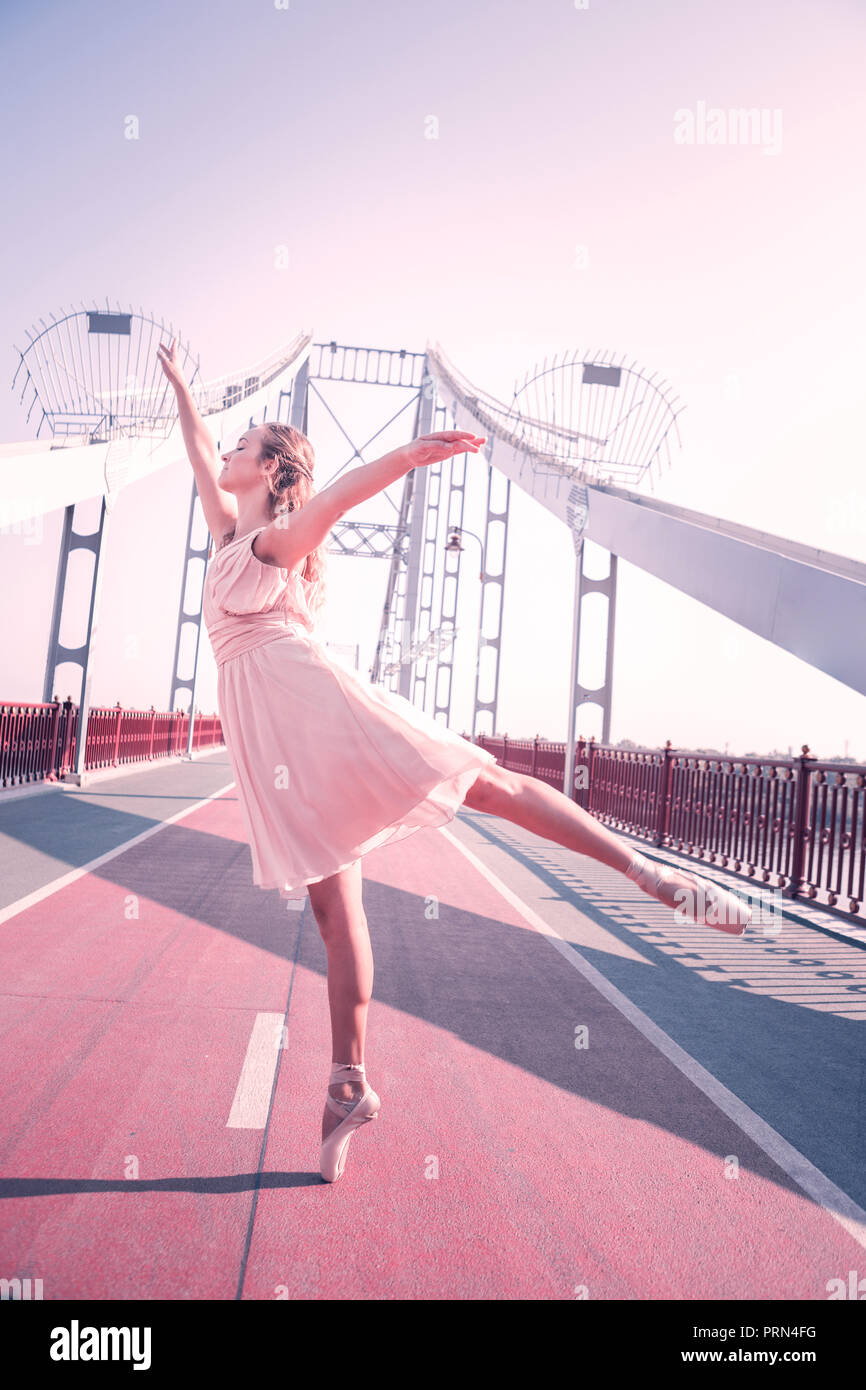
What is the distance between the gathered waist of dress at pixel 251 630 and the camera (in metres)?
2.21

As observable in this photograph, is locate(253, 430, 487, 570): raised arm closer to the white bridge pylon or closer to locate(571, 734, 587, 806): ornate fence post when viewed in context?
the white bridge pylon

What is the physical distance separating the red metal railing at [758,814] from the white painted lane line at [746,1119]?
2.59 meters

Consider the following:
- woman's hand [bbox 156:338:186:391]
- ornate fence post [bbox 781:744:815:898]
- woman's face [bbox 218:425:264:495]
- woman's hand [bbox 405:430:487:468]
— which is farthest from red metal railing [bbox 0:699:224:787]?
woman's hand [bbox 405:430:487:468]

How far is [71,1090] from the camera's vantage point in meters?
2.57

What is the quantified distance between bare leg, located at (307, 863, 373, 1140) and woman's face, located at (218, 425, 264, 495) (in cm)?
100

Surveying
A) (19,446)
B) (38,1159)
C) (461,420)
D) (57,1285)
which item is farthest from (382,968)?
(461,420)

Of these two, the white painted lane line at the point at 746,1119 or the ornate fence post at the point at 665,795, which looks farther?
the ornate fence post at the point at 665,795

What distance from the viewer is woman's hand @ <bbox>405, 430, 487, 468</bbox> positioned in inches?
76.7

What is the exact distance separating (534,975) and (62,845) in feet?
15.2

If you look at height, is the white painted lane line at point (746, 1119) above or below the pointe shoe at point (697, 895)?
below

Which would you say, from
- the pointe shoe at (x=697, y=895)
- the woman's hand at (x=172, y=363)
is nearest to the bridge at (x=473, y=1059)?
the pointe shoe at (x=697, y=895)

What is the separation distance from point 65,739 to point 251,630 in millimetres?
12738

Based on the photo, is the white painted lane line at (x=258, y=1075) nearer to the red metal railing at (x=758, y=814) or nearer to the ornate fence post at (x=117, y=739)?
the red metal railing at (x=758, y=814)

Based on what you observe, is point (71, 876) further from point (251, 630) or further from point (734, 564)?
point (734, 564)
